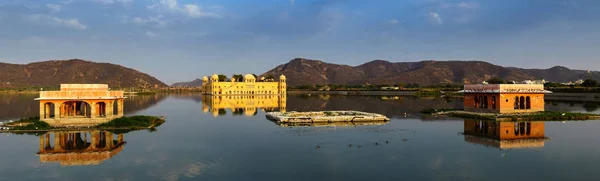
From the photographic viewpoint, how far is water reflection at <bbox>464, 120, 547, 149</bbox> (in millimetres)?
23906

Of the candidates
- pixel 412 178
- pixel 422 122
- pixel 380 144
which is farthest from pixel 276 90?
pixel 412 178

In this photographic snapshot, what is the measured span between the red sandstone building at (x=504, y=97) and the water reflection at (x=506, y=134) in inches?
196

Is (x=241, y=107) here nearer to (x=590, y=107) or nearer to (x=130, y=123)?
(x=130, y=123)

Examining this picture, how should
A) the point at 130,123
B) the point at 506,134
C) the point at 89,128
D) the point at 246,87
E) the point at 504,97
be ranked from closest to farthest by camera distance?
the point at 506,134 < the point at 89,128 < the point at 130,123 < the point at 504,97 < the point at 246,87

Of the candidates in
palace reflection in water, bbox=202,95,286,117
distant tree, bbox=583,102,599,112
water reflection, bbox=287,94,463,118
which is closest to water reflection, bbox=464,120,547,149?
water reflection, bbox=287,94,463,118

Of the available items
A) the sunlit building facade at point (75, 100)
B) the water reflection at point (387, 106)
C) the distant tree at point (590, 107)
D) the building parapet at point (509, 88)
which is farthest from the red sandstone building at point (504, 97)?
the sunlit building facade at point (75, 100)

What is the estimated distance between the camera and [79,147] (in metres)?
22.4

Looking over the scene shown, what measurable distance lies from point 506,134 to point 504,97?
1245cm

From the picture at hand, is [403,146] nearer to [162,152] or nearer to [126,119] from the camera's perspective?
[162,152]

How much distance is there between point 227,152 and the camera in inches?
842

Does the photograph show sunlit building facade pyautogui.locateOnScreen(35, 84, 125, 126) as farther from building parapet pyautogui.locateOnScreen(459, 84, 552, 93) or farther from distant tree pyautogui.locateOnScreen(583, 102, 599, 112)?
distant tree pyautogui.locateOnScreen(583, 102, 599, 112)

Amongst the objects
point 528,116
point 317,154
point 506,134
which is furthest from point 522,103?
A: point 317,154

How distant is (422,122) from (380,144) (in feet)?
44.2

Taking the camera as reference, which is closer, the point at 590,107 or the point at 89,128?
the point at 89,128
